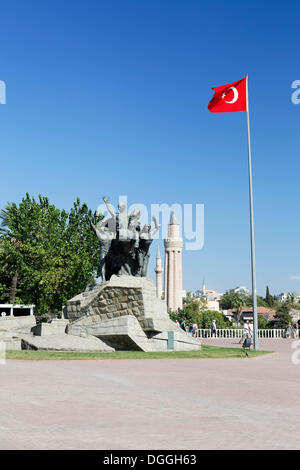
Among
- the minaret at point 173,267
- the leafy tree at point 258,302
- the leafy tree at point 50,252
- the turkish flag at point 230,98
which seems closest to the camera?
the turkish flag at point 230,98

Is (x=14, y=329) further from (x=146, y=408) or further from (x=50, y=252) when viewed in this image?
(x=146, y=408)

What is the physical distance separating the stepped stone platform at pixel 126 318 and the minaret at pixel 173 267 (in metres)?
57.9

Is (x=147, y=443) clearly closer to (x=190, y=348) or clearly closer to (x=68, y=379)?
(x=68, y=379)

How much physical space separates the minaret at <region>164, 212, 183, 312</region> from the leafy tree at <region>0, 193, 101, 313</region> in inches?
1647

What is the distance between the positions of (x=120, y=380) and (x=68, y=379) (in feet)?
3.90

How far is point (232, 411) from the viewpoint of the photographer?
748cm

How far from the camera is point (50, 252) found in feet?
119

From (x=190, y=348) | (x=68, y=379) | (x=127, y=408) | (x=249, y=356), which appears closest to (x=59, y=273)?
(x=190, y=348)

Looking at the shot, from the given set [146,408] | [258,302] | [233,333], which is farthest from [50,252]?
[258,302]

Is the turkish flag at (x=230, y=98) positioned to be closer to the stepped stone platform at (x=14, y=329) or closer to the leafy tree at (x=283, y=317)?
the stepped stone platform at (x=14, y=329)

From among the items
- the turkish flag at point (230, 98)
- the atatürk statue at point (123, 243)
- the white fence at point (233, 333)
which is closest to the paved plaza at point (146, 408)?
the atatürk statue at point (123, 243)

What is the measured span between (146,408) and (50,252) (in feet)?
96.9

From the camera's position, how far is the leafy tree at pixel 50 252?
36.0 metres
